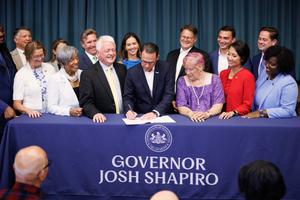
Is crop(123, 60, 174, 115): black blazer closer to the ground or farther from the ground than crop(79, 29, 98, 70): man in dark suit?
closer to the ground

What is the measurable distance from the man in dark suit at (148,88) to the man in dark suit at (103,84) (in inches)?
5.0

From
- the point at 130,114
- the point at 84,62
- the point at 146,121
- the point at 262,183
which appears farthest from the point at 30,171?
the point at 84,62

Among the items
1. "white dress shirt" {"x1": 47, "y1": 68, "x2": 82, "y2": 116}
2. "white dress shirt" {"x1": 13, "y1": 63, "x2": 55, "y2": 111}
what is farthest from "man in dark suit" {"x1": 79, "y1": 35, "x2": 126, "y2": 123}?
"white dress shirt" {"x1": 13, "y1": 63, "x2": 55, "y2": 111}

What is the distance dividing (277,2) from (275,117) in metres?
3.78

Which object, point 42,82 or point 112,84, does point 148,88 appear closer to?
point 112,84

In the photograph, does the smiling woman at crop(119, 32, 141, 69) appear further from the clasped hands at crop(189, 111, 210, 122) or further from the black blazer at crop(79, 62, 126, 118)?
the clasped hands at crop(189, 111, 210, 122)

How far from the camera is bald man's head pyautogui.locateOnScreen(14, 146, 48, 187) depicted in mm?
2398

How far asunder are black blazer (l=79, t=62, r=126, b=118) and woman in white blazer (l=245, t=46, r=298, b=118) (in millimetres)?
1199

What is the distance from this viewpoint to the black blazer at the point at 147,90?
13.3 feet

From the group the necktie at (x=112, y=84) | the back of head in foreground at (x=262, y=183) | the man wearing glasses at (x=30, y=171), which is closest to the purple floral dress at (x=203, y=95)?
the necktie at (x=112, y=84)

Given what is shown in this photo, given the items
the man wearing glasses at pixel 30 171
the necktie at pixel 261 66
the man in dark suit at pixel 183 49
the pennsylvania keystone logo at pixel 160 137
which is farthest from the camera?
the man in dark suit at pixel 183 49

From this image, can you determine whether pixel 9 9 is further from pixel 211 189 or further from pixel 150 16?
pixel 211 189

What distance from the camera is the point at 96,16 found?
718cm

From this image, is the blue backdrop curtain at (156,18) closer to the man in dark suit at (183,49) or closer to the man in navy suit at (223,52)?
the man in dark suit at (183,49)
